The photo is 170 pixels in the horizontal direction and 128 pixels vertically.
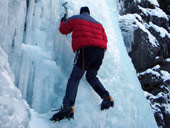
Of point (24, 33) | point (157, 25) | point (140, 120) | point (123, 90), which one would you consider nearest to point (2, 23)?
point (24, 33)

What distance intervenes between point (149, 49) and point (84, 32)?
17.8ft

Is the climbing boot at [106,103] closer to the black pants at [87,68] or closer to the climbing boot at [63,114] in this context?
the black pants at [87,68]

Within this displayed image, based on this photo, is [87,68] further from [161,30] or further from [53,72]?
[161,30]

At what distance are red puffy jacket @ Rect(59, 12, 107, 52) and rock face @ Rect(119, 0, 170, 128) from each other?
4261 millimetres

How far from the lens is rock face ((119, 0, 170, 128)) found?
6.54 meters

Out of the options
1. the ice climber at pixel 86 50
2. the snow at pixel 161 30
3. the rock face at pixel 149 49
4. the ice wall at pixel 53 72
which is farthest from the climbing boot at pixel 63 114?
the snow at pixel 161 30

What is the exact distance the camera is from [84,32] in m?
2.09

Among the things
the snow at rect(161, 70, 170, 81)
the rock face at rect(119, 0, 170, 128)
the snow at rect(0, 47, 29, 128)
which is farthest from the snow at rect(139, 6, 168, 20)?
the snow at rect(0, 47, 29, 128)

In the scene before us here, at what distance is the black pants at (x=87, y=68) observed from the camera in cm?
197

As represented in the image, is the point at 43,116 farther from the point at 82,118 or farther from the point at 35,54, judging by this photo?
the point at 35,54

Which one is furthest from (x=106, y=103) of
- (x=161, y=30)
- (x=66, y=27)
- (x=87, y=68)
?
(x=161, y=30)

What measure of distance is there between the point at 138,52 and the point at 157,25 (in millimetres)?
2272

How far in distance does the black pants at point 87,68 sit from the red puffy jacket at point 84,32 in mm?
67

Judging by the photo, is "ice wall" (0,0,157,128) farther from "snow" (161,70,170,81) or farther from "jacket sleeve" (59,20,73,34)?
"snow" (161,70,170,81)
